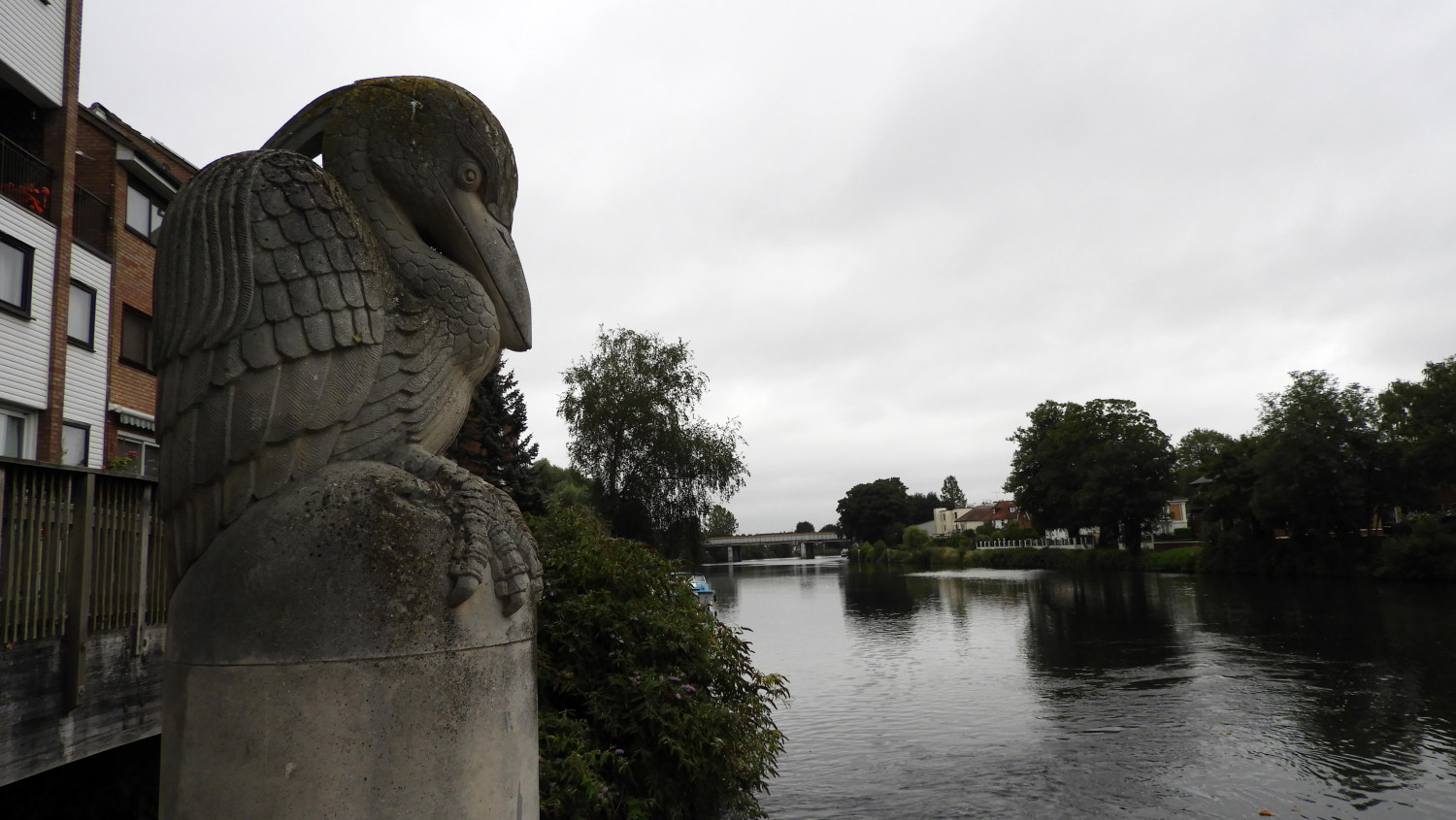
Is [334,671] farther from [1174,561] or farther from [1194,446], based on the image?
[1194,446]

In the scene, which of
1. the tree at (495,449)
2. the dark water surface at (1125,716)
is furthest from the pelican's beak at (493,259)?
the tree at (495,449)

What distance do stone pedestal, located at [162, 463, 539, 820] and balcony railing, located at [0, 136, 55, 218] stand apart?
16.1 metres

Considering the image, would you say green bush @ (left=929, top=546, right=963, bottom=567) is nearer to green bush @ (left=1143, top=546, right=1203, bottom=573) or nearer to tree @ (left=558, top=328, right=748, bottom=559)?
green bush @ (left=1143, top=546, right=1203, bottom=573)

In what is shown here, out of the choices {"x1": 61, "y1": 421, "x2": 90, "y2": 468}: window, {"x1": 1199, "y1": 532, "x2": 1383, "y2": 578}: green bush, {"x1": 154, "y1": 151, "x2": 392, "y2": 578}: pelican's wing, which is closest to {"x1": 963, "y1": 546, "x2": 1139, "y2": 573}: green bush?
{"x1": 1199, "y1": 532, "x2": 1383, "y2": 578}: green bush

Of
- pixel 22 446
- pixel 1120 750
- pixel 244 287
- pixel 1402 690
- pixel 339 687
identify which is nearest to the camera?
pixel 339 687

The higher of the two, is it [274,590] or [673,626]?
[274,590]

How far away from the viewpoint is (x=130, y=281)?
18.1 m

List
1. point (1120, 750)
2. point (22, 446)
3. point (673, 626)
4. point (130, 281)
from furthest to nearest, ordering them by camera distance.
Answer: point (130, 281) < point (22, 446) < point (1120, 750) < point (673, 626)

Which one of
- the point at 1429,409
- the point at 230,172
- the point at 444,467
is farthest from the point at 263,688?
the point at 1429,409

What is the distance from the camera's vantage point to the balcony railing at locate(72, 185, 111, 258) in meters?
17.0

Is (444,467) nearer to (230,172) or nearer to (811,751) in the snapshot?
(230,172)

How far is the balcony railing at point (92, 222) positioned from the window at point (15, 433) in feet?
12.1

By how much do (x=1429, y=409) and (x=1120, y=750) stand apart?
37.4 meters

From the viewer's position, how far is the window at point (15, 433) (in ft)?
47.4
